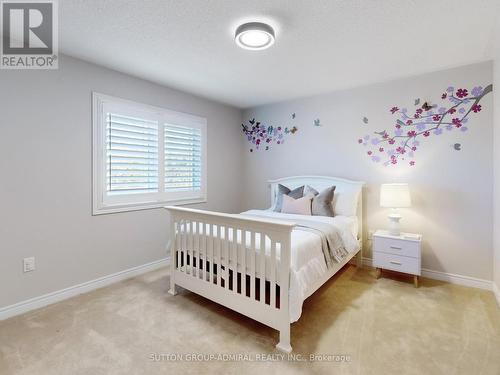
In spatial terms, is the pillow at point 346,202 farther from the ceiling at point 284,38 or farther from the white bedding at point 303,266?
the ceiling at point 284,38

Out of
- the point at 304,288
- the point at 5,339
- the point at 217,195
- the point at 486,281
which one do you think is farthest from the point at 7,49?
the point at 486,281

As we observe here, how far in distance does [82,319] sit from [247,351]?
142cm

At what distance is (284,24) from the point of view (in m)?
1.96

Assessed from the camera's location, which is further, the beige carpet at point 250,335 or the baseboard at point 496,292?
the baseboard at point 496,292

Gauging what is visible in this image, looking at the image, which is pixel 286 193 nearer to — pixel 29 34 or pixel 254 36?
pixel 254 36

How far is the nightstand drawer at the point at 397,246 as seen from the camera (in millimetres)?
2699

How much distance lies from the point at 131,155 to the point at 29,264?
4.58ft

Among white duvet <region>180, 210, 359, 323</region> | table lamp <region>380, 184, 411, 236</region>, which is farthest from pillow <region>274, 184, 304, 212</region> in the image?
white duvet <region>180, 210, 359, 323</region>

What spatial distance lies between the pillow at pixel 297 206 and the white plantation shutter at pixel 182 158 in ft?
4.52

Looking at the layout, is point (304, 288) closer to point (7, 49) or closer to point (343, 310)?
point (343, 310)

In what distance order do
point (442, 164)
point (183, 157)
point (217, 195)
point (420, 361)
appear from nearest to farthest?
point (420, 361) < point (442, 164) < point (183, 157) < point (217, 195)

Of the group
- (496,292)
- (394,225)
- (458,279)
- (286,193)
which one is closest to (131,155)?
(286,193)

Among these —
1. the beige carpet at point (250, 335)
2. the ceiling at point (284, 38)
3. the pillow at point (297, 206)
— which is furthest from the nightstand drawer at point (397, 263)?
the ceiling at point (284, 38)

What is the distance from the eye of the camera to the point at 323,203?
316 cm
